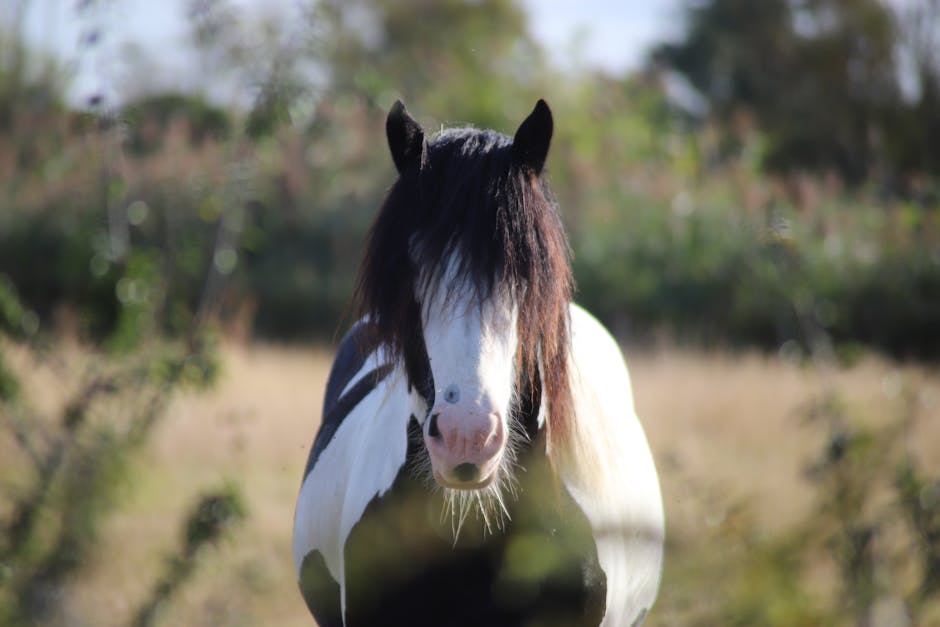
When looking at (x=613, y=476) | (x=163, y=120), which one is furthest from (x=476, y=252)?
(x=163, y=120)

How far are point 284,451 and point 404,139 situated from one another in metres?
6.22

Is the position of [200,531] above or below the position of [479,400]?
below

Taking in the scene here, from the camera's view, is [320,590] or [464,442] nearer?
[464,442]

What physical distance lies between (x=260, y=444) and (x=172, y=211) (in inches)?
131

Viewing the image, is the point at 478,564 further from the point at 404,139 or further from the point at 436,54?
the point at 436,54

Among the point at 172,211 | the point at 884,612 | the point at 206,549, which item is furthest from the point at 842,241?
the point at 884,612

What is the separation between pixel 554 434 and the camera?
7.55 ft

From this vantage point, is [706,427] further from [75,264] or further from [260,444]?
[75,264]

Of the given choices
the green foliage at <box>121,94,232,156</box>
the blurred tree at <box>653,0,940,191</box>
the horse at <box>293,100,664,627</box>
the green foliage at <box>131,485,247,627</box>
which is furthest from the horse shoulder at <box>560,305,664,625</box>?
the blurred tree at <box>653,0,940,191</box>

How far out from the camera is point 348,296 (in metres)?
7.30

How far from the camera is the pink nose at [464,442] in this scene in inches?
72.7

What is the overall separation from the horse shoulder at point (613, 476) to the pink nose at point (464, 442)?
35 cm

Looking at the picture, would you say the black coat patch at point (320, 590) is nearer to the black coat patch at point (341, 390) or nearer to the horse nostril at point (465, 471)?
the black coat patch at point (341, 390)

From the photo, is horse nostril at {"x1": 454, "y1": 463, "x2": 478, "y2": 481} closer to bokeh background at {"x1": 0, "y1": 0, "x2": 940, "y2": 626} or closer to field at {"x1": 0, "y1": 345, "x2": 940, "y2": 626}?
bokeh background at {"x1": 0, "y1": 0, "x2": 940, "y2": 626}
